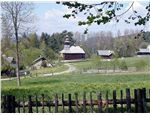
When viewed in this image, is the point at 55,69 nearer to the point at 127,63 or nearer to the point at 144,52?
the point at 127,63

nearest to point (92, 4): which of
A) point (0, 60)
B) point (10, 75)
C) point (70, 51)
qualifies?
point (70, 51)

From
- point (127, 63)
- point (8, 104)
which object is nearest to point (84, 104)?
point (8, 104)

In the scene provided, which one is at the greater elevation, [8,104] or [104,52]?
[104,52]

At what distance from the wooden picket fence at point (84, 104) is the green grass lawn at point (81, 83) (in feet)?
5.05

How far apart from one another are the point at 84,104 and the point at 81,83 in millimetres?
2126

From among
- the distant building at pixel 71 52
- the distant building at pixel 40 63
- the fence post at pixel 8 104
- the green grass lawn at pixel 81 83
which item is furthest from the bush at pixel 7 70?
the fence post at pixel 8 104

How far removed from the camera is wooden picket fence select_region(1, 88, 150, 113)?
6273 millimetres

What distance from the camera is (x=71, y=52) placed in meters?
7.86

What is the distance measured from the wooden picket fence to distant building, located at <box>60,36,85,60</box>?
54.9 inches

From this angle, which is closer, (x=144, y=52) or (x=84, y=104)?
(x=84, y=104)

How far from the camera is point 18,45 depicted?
8.44 metres

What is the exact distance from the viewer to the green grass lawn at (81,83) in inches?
329

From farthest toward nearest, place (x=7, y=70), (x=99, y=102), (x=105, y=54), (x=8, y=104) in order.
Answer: (x=7, y=70), (x=105, y=54), (x=8, y=104), (x=99, y=102)

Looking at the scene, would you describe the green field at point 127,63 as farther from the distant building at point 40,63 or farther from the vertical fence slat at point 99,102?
the vertical fence slat at point 99,102
